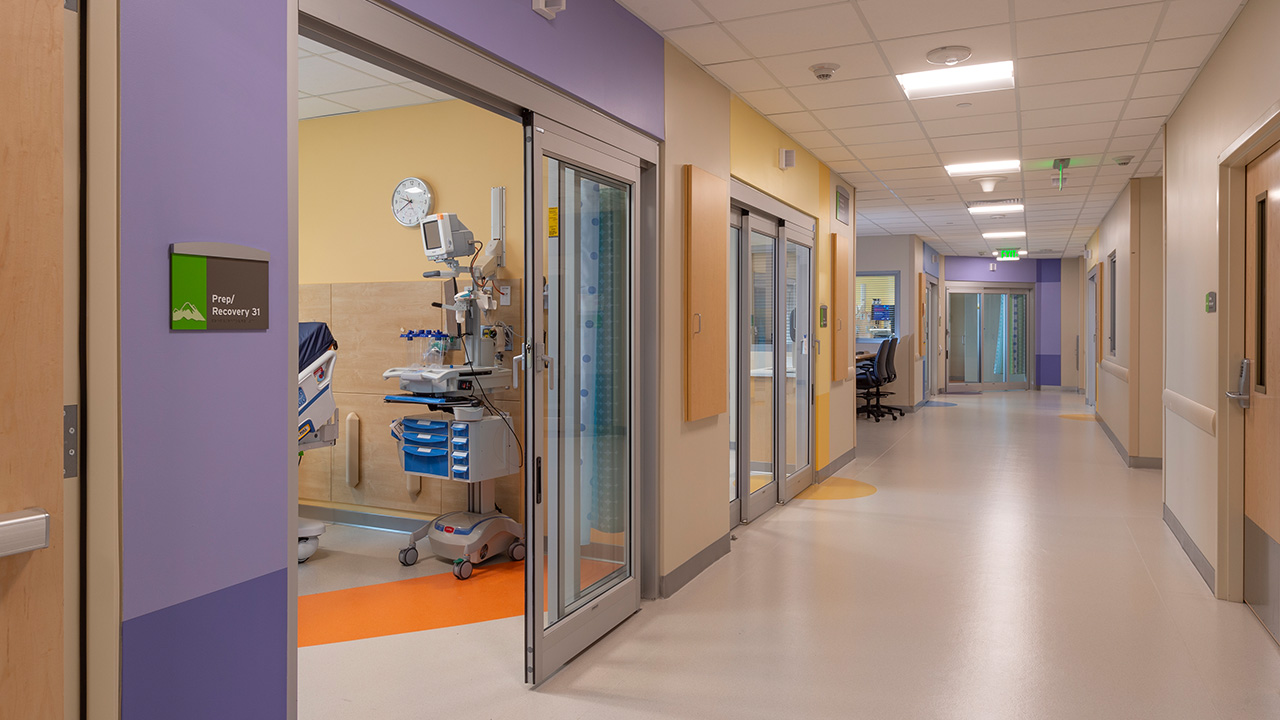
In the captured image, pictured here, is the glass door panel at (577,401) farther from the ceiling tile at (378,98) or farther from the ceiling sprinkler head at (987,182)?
the ceiling sprinkler head at (987,182)

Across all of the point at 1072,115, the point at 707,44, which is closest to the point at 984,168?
the point at 1072,115

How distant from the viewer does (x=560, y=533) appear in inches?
132

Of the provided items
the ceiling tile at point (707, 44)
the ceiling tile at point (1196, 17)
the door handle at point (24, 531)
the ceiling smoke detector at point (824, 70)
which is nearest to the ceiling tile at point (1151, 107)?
the ceiling tile at point (1196, 17)

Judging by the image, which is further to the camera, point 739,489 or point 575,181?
point 739,489

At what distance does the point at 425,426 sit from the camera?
451 cm

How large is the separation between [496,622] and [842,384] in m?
4.84

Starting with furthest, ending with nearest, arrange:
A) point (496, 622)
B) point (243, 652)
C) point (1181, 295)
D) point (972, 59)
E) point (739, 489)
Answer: point (739, 489), point (1181, 295), point (972, 59), point (496, 622), point (243, 652)

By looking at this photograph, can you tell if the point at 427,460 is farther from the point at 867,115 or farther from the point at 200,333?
the point at 867,115

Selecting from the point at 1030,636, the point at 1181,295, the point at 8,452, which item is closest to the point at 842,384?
the point at 1181,295

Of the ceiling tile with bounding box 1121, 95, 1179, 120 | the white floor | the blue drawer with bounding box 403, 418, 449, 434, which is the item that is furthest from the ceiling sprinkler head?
the blue drawer with bounding box 403, 418, 449, 434

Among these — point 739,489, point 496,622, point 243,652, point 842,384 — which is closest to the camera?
point 243,652

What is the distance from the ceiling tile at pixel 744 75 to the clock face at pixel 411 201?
1.94 m

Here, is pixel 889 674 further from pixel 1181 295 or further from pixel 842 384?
pixel 842 384

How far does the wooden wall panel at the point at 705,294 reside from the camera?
4.22m
